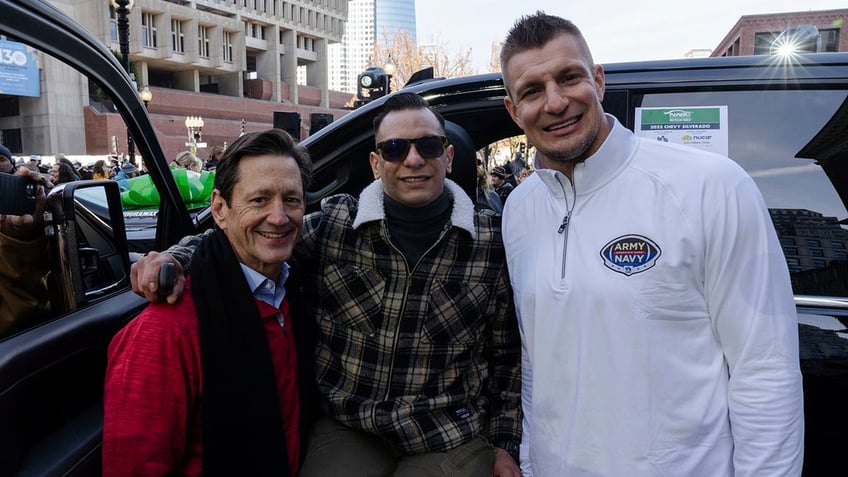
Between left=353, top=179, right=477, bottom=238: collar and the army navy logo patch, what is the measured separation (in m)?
0.59

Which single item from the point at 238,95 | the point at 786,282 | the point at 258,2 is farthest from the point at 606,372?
the point at 258,2

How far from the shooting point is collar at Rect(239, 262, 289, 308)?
6.33 feet

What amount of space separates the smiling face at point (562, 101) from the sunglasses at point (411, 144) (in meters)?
0.48

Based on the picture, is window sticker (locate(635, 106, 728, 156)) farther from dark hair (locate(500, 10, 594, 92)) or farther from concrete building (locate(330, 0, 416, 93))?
concrete building (locate(330, 0, 416, 93))

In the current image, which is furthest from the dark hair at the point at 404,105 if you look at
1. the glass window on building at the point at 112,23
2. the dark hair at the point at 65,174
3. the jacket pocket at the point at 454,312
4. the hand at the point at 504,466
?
the glass window on building at the point at 112,23

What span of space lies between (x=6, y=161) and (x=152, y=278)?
1.53ft

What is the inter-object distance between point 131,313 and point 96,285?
5.6 inches

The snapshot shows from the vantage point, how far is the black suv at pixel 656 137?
150 centimetres

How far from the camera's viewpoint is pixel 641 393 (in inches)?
63.2

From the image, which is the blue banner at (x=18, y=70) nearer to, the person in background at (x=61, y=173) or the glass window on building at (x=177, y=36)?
the person in background at (x=61, y=173)

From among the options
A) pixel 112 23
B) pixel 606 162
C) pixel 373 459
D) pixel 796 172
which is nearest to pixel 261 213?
pixel 373 459

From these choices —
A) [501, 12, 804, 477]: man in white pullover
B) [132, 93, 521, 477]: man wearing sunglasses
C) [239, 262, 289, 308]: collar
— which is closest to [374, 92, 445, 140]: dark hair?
[132, 93, 521, 477]: man wearing sunglasses

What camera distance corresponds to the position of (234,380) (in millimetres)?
1709

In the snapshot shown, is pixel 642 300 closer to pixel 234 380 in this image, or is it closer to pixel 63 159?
pixel 234 380
